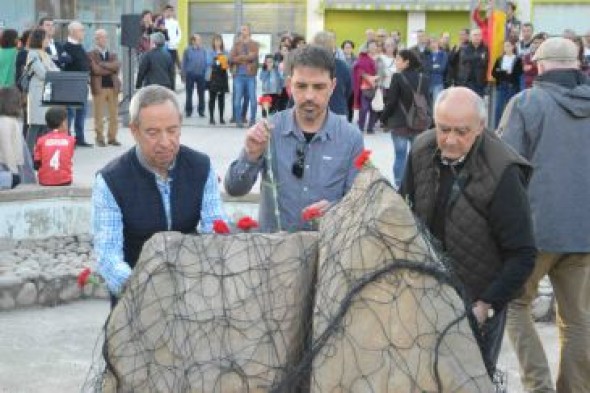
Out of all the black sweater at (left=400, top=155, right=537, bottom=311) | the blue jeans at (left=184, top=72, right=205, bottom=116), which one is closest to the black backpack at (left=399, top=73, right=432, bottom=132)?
the black sweater at (left=400, top=155, right=537, bottom=311)

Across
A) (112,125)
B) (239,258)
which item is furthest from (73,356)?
(112,125)

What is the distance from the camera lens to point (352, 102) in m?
19.9

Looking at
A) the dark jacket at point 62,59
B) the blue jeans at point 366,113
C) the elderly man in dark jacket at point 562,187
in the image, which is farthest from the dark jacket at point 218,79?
the elderly man in dark jacket at point 562,187

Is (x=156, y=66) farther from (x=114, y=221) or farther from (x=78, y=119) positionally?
(x=114, y=221)

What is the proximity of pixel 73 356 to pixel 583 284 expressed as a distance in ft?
10.9

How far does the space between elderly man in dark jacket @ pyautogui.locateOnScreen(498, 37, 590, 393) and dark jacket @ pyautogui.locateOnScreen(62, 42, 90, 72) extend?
1130 centimetres

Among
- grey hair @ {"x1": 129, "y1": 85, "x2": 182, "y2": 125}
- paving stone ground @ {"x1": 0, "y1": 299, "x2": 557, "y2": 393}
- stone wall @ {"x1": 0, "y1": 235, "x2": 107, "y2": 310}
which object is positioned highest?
grey hair @ {"x1": 129, "y1": 85, "x2": 182, "y2": 125}

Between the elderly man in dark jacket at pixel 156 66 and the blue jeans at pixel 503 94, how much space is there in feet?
20.2

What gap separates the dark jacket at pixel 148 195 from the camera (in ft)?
12.7

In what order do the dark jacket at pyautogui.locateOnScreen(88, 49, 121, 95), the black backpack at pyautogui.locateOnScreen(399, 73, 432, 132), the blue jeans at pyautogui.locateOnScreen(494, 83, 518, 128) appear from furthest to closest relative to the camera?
the blue jeans at pyautogui.locateOnScreen(494, 83, 518, 128) < the dark jacket at pyautogui.locateOnScreen(88, 49, 121, 95) < the black backpack at pyautogui.locateOnScreen(399, 73, 432, 132)

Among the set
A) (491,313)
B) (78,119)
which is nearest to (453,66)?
(78,119)

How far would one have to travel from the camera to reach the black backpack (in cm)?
1202

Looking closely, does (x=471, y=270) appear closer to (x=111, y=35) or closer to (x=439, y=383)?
(x=439, y=383)

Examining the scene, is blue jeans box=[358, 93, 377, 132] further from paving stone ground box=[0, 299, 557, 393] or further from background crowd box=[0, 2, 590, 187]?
paving stone ground box=[0, 299, 557, 393]
